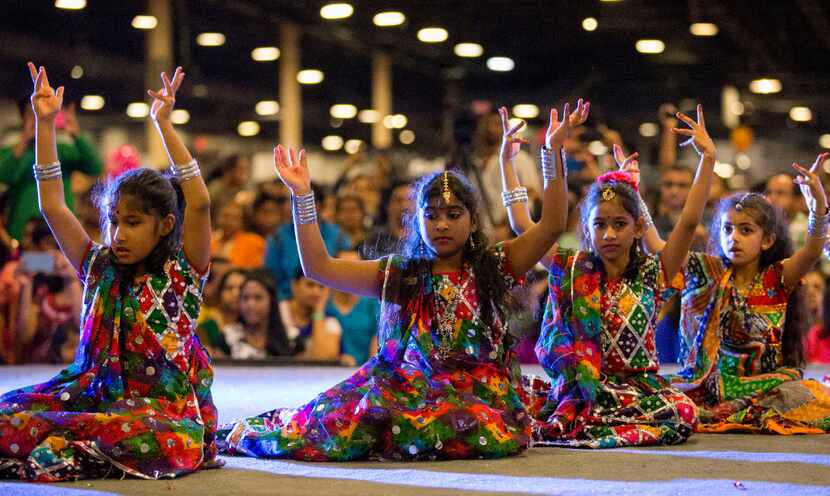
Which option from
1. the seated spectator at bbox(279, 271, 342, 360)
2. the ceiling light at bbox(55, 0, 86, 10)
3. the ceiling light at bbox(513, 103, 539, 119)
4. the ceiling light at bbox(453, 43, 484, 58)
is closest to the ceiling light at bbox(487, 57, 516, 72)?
the ceiling light at bbox(453, 43, 484, 58)

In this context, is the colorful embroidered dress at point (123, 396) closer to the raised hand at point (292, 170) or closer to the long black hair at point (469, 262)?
the raised hand at point (292, 170)

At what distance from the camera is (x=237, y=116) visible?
1414cm

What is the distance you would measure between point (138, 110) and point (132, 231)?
7865 mm

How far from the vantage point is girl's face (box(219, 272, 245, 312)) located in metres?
6.33

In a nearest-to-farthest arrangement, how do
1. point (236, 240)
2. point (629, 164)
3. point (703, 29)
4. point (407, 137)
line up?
point (629, 164), point (236, 240), point (703, 29), point (407, 137)

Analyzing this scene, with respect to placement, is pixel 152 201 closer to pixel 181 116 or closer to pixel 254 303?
pixel 254 303

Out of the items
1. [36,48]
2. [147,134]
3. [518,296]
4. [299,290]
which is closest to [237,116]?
[147,134]

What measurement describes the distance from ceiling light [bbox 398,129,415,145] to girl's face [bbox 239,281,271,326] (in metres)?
8.84

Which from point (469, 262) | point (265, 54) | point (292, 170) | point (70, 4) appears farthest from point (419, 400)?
point (265, 54)

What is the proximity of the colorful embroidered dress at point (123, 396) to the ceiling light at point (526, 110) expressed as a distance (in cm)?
1057

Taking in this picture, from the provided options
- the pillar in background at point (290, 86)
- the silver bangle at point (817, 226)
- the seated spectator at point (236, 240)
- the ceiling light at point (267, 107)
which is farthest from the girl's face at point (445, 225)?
the ceiling light at point (267, 107)

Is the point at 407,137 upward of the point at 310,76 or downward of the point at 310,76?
downward

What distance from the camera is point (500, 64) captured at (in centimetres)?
1355

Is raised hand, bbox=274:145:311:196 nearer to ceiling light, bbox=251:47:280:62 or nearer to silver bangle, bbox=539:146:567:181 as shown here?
silver bangle, bbox=539:146:567:181
